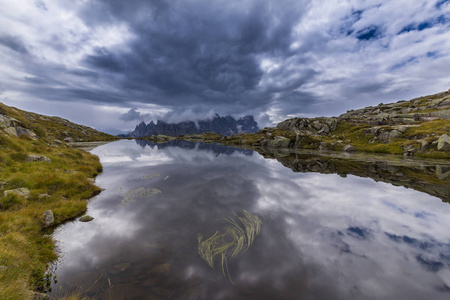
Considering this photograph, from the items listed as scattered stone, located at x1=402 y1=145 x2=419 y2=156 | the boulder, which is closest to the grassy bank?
scattered stone, located at x1=402 y1=145 x2=419 y2=156

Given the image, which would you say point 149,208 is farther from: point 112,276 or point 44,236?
point 112,276

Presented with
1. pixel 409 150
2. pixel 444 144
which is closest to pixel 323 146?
pixel 409 150

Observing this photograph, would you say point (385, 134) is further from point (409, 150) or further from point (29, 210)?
point (29, 210)

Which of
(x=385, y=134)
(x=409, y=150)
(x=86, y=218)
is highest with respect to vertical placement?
(x=385, y=134)

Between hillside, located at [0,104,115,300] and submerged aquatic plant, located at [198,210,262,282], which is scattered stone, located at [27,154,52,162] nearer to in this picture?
hillside, located at [0,104,115,300]

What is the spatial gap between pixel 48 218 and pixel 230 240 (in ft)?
48.1

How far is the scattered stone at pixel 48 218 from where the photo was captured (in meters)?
13.3

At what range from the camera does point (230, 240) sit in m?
13.6

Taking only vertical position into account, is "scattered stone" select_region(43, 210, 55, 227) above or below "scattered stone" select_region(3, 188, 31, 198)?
below

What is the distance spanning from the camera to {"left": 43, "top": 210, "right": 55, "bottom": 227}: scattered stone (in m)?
13.3

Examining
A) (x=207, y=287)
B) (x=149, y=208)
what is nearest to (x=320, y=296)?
(x=207, y=287)

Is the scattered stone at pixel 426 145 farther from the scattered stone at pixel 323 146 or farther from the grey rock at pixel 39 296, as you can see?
the grey rock at pixel 39 296

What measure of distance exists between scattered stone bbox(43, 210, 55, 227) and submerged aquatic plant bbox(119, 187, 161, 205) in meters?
6.59

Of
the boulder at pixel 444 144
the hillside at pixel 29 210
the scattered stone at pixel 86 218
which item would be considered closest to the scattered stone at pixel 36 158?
the hillside at pixel 29 210
